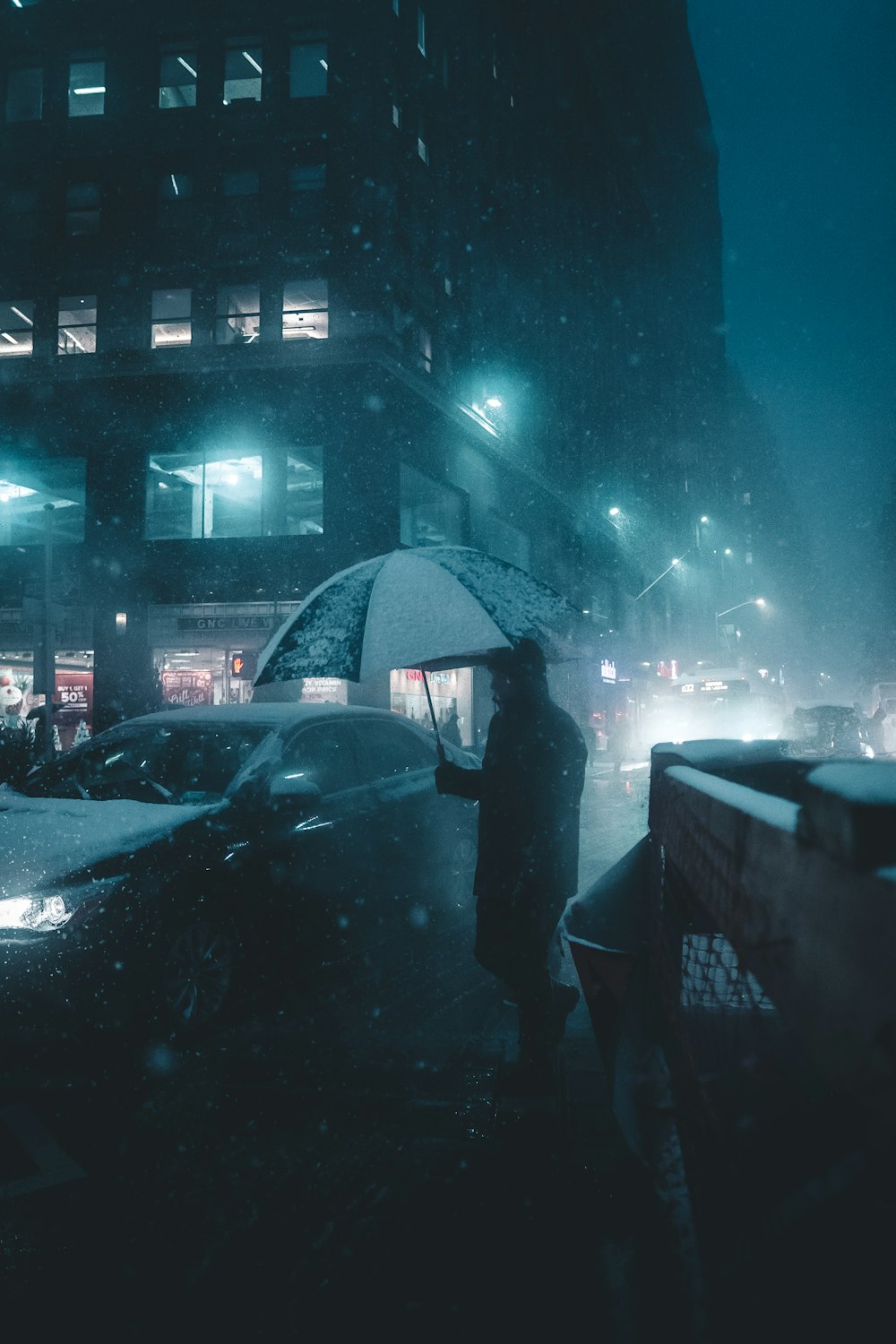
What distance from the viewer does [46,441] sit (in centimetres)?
2319

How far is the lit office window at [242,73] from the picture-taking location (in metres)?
23.7

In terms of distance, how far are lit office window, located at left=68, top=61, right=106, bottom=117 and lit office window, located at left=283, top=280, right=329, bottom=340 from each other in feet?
27.1

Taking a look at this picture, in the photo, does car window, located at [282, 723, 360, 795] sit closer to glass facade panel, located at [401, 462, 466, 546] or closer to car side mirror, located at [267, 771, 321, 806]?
car side mirror, located at [267, 771, 321, 806]

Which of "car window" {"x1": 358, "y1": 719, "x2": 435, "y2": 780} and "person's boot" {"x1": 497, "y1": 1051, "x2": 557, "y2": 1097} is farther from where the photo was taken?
"car window" {"x1": 358, "y1": 719, "x2": 435, "y2": 780}

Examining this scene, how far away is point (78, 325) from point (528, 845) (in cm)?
2450

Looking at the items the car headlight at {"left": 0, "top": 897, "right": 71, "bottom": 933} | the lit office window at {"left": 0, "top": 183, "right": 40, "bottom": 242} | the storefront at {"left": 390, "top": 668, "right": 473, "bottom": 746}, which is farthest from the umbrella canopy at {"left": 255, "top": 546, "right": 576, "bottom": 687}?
the lit office window at {"left": 0, "top": 183, "right": 40, "bottom": 242}

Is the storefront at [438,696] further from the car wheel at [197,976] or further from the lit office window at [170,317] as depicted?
the car wheel at [197,976]

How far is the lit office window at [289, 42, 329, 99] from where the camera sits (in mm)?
23469

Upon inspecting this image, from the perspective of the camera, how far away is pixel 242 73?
23797 mm

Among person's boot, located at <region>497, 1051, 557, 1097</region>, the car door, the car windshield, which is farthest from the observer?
the car door

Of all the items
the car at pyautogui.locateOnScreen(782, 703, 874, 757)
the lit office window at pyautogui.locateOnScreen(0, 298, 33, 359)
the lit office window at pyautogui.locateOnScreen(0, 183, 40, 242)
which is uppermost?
the lit office window at pyautogui.locateOnScreen(0, 183, 40, 242)

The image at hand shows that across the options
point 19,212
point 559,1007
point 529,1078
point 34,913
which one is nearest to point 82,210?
point 19,212

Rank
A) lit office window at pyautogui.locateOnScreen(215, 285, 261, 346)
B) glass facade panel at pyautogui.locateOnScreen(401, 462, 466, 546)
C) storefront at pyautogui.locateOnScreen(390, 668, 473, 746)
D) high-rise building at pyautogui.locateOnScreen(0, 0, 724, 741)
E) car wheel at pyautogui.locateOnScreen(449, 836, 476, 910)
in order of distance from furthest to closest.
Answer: glass facade panel at pyautogui.locateOnScreen(401, 462, 466, 546), storefront at pyautogui.locateOnScreen(390, 668, 473, 746), lit office window at pyautogui.locateOnScreen(215, 285, 261, 346), high-rise building at pyautogui.locateOnScreen(0, 0, 724, 741), car wheel at pyautogui.locateOnScreen(449, 836, 476, 910)

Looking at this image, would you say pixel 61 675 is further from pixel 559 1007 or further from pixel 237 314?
pixel 559 1007
